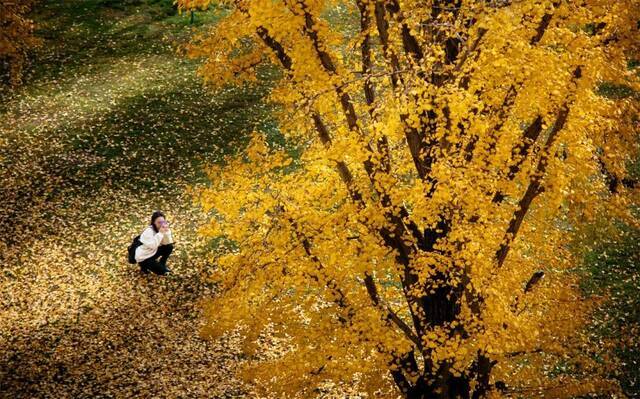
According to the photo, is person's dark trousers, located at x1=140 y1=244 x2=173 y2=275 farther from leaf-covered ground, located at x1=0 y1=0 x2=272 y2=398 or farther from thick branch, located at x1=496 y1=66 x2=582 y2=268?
thick branch, located at x1=496 y1=66 x2=582 y2=268

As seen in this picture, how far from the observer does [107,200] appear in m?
17.6

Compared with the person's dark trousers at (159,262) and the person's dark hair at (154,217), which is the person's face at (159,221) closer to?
the person's dark hair at (154,217)

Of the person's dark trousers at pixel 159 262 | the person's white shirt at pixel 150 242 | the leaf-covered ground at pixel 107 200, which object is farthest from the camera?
the person's dark trousers at pixel 159 262

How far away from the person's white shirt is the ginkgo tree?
5.32m

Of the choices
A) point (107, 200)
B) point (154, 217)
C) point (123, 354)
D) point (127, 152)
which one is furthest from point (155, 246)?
point (127, 152)

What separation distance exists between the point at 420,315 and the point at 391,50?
151 inches

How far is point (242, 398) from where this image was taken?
36.8 ft

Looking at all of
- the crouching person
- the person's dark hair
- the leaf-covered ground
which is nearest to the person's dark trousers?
the crouching person

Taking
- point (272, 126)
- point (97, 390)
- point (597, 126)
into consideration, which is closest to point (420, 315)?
point (597, 126)

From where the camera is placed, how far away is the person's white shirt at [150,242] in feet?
45.6

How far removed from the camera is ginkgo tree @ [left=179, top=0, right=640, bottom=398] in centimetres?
686

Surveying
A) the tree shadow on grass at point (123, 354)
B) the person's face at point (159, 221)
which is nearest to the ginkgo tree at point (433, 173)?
the tree shadow on grass at point (123, 354)

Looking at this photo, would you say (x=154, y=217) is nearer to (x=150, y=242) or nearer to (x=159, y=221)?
(x=159, y=221)

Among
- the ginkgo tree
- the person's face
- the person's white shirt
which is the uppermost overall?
the ginkgo tree
